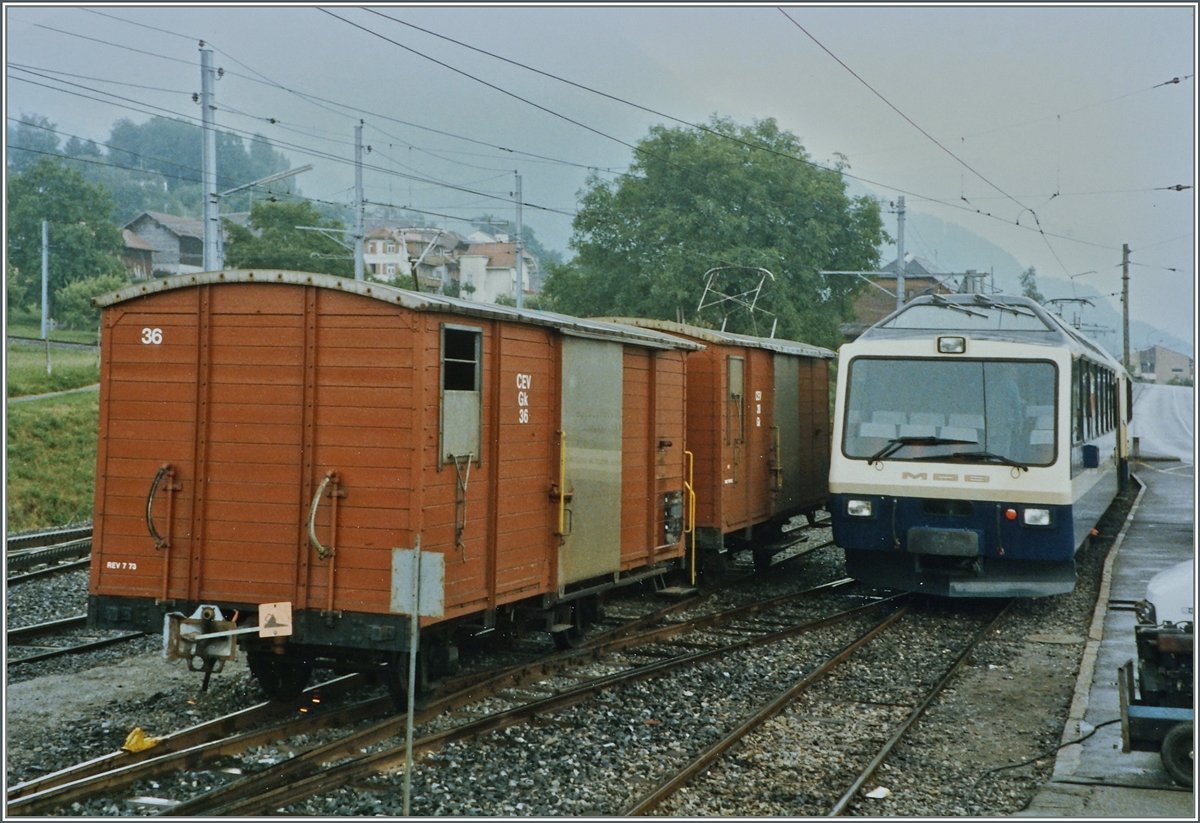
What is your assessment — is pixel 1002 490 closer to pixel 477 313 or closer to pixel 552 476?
pixel 552 476

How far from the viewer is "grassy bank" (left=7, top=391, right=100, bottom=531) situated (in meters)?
21.6

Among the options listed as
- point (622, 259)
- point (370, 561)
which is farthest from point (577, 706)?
point (622, 259)

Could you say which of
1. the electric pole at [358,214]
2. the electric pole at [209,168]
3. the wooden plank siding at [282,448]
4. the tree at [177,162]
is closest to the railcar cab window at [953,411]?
the wooden plank siding at [282,448]

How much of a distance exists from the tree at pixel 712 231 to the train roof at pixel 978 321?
30.2 metres

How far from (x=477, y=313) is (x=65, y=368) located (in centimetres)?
2726

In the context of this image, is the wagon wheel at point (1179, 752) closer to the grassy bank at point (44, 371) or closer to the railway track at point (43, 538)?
the railway track at point (43, 538)

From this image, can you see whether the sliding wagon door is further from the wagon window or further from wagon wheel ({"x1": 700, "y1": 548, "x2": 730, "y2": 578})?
wagon wheel ({"x1": 700, "y1": 548, "x2": 730, "y2": 578})

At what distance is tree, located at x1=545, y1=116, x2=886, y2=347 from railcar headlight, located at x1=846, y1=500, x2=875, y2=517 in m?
31.4

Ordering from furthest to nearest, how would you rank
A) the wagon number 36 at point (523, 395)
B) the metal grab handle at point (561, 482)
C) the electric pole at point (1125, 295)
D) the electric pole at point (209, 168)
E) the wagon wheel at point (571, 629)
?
1. the electric pole at point (1125, 295)
2. the electric pole at point (209, 168)
3. the wagon wheel at point (571, 629)
4. the metal grab handle at point (561, 482)
5. the wagon number 36 at point (523, 395)

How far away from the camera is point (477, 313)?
828 cm

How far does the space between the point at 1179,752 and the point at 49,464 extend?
2225 centimetres

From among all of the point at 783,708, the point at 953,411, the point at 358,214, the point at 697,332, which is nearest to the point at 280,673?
the point at 783,708

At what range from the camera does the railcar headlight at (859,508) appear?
12633 mm

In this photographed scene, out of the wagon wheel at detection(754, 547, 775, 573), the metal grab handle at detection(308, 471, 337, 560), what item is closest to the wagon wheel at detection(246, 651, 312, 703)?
the metal grab handle at detection(308, 471, 337, 560)
